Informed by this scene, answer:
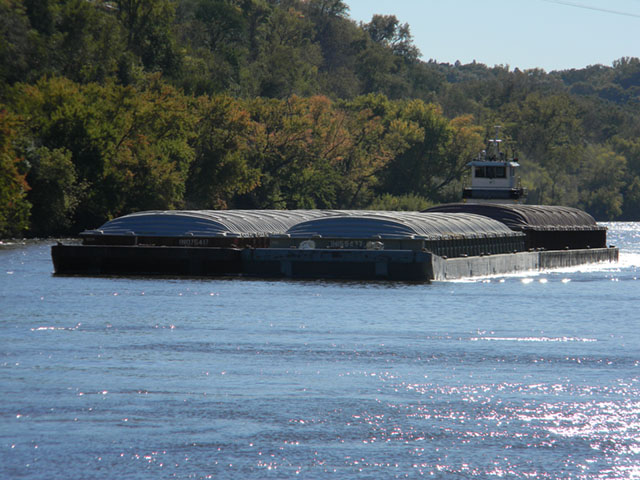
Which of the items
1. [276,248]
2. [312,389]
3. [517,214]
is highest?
[517,214]

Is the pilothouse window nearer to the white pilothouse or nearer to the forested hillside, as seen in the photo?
the white pilothouse

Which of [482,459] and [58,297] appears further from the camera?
[58,297]

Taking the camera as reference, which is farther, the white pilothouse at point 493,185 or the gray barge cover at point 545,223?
the white pilothouse at point 493,185

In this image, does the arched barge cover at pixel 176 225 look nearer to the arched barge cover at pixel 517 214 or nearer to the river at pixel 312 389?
the river at pixel 312 389

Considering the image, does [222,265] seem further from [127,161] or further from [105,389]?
[127,161]

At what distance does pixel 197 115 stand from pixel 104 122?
816 inches

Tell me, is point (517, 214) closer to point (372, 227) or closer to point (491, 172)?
point (491, 172)

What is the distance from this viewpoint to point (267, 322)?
150ft

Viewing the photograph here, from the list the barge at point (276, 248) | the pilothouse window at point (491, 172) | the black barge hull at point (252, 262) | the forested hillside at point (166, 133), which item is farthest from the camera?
the forested hillside at point (166, 133)

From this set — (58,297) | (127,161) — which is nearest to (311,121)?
(127,161)

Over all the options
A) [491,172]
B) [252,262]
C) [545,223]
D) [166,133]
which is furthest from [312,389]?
[166,133]

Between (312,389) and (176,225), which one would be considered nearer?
(312,389)

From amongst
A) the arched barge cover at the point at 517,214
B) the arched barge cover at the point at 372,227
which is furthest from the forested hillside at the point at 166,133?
the arched barge cover at the point at 517,214

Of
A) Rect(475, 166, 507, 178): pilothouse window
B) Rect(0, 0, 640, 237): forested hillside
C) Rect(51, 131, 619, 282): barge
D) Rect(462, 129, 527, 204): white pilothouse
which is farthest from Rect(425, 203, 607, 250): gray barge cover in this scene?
Rect(0, 0, 640, 237): forested hillside
